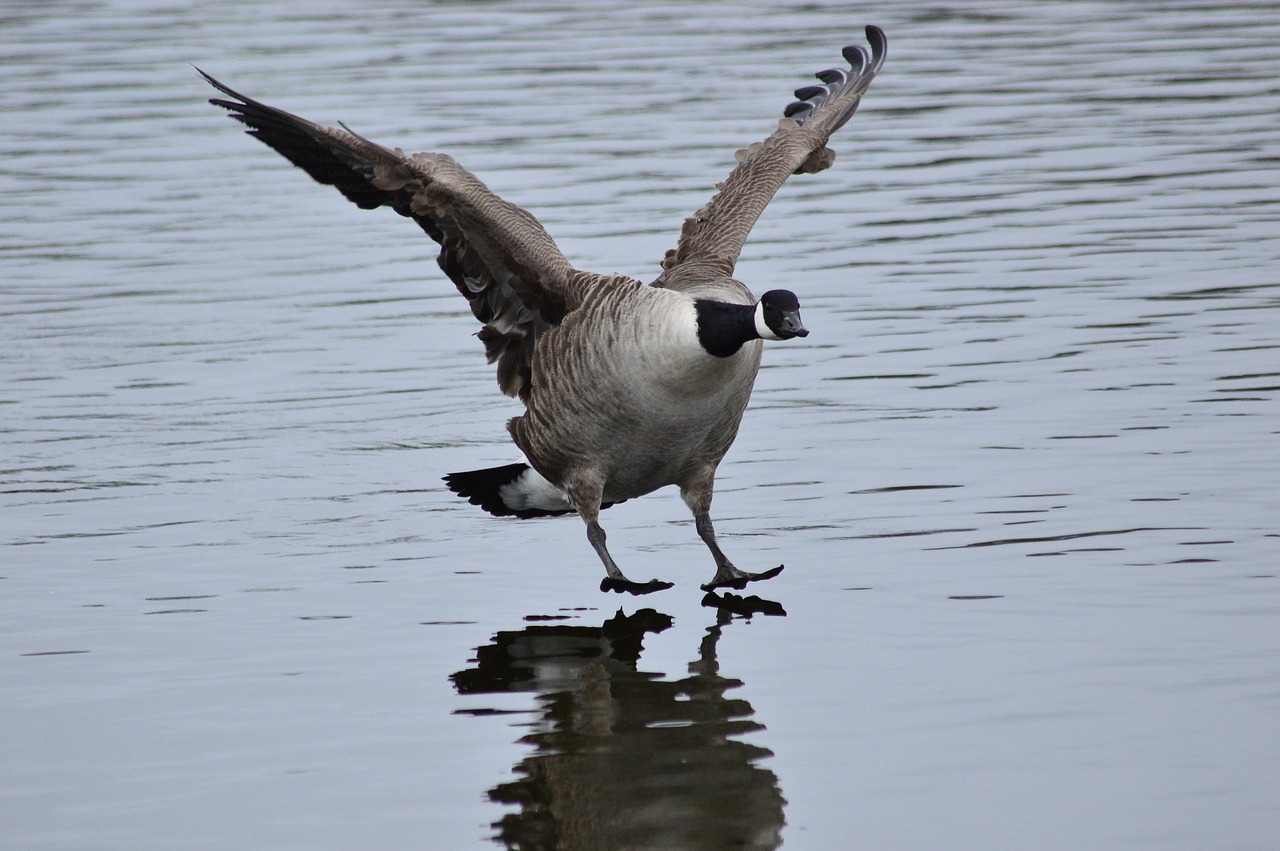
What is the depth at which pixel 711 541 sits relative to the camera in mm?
7945

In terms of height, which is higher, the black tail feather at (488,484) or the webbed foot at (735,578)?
the black tail feather at (488,484)

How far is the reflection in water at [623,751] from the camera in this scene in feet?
17.7

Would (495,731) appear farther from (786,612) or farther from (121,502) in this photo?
(121,502)

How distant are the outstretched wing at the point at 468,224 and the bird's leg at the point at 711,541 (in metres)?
0.95

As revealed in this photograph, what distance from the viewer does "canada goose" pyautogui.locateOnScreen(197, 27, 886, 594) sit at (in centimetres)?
745

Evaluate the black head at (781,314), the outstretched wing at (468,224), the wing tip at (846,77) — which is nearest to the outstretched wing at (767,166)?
the wing tip at (846,77)

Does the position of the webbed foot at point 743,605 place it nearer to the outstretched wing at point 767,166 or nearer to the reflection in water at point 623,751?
the reflection in water at point 623,751

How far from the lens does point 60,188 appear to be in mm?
17750

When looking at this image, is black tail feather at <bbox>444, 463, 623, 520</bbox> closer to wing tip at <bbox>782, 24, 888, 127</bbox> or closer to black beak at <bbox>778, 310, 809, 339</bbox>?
black beak at <bbox>778, 310, 809, 339</bbox>

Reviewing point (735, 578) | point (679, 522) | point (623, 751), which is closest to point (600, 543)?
point (735, 578)

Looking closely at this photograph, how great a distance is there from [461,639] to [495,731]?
975mm

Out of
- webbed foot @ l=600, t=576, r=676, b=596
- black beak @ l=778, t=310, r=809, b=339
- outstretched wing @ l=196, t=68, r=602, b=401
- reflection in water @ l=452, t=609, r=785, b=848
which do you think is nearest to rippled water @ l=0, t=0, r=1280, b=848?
reflection in water @ l=452, t=609, r=785, b=848

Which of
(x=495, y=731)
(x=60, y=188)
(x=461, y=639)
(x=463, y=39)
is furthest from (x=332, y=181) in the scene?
(x=463, y=39)

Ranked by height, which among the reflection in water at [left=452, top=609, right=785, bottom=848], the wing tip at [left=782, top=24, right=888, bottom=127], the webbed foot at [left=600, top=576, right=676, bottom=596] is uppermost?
the wing tip at [left=782, top=24, right=888, bottom=127]
